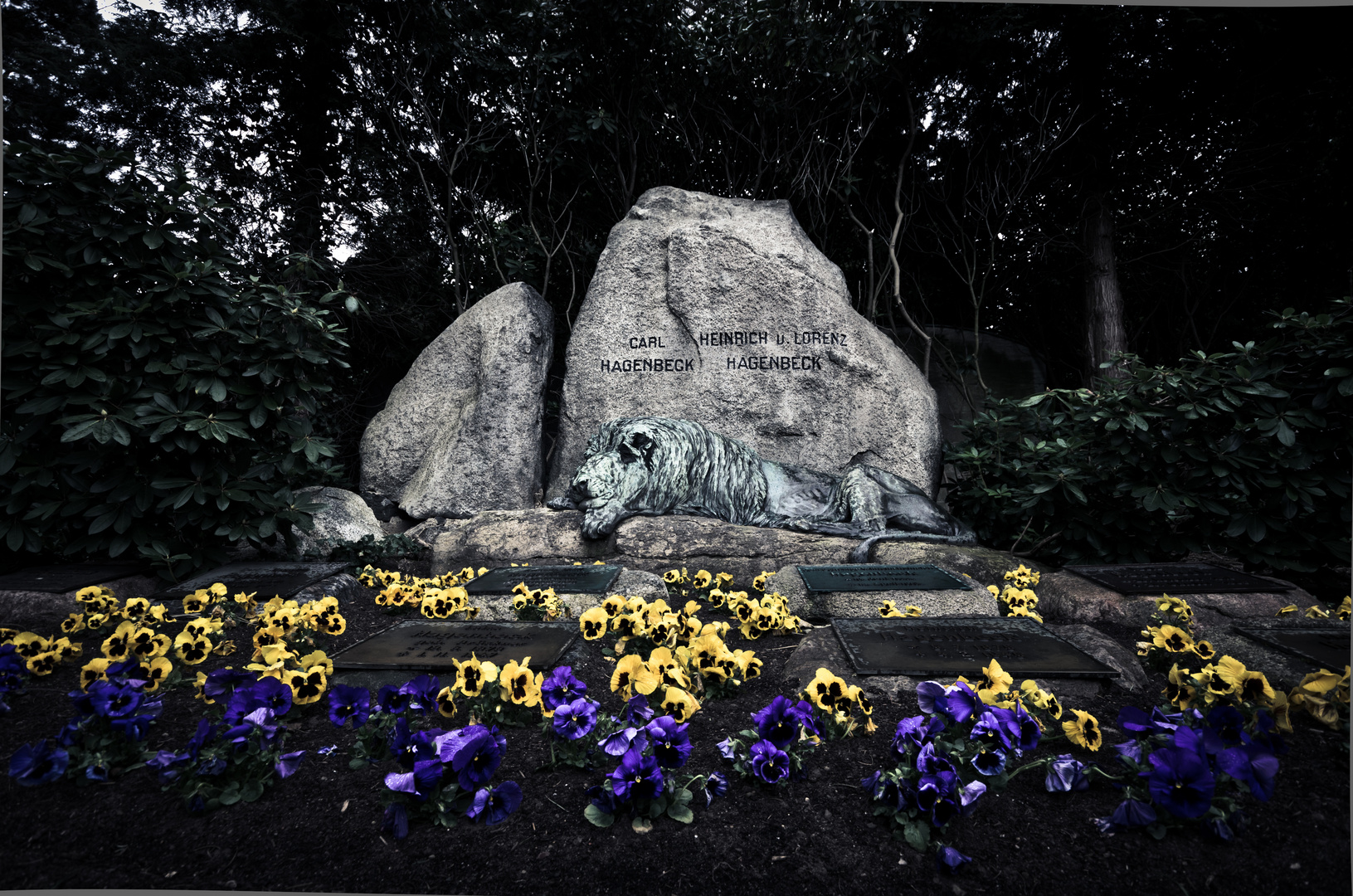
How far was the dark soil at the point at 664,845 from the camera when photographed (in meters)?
1.19

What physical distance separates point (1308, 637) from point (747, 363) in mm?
4566

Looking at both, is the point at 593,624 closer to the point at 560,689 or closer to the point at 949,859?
the point at 560,689

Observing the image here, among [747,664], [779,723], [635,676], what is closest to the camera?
[779,723]

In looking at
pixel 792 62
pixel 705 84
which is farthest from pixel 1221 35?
pixel 705 84

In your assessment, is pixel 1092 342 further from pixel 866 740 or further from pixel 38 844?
pixel 38 844

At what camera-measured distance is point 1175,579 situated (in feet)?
11.1

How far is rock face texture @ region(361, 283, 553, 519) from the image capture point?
20.2 feet

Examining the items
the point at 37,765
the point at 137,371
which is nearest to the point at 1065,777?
the point at 37,765

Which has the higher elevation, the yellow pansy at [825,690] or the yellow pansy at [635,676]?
the yellow pansy at [635,676]

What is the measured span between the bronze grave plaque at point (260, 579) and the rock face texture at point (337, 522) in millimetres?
701

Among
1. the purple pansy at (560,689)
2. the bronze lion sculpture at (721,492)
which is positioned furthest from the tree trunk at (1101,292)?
the purple pansy at (560,689)

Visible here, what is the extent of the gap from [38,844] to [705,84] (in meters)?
8.45

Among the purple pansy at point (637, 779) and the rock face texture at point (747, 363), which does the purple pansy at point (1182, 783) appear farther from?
the rock face texture at point (747, 363)

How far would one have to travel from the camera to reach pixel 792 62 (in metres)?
7.38
